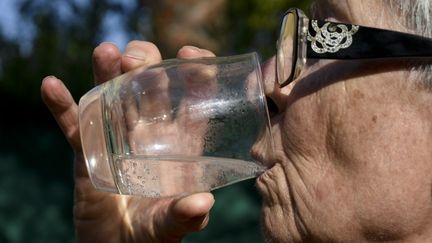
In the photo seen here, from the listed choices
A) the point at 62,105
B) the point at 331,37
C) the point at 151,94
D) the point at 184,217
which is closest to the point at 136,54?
the point at 62,105

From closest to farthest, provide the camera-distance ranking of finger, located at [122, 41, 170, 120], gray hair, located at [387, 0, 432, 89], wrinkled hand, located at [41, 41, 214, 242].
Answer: gray hair, located at [387, 0, 432, 89], finger, located at [122, 41, 170, 120], wrinkled hand, located at [41, 41, 214, 242]

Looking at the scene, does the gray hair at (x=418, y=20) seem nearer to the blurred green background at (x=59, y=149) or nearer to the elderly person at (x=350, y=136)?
the elderly person at (x=350, y=136)

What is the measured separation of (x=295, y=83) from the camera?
1.90 metres

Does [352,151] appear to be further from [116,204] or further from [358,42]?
[116,204]

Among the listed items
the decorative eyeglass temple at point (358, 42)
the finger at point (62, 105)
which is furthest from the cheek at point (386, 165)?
the finger at point (62, 105)

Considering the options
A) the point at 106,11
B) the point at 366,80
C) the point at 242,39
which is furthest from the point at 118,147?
the point at 106,11

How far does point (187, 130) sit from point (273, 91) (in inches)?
9.0

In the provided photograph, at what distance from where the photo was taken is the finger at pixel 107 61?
89.0 inches

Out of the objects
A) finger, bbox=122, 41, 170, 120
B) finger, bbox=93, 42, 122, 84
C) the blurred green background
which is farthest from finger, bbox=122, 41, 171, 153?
the blurred green background

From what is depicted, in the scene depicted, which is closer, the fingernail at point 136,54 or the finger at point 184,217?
the finger at point 184,217

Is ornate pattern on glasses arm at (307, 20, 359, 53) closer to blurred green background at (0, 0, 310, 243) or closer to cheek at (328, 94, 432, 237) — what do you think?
cheek at (328, 94, 432, 237)

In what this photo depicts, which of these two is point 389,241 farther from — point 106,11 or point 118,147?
point 106,11

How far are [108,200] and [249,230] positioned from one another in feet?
10.6

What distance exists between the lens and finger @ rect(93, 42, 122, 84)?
226 cm
